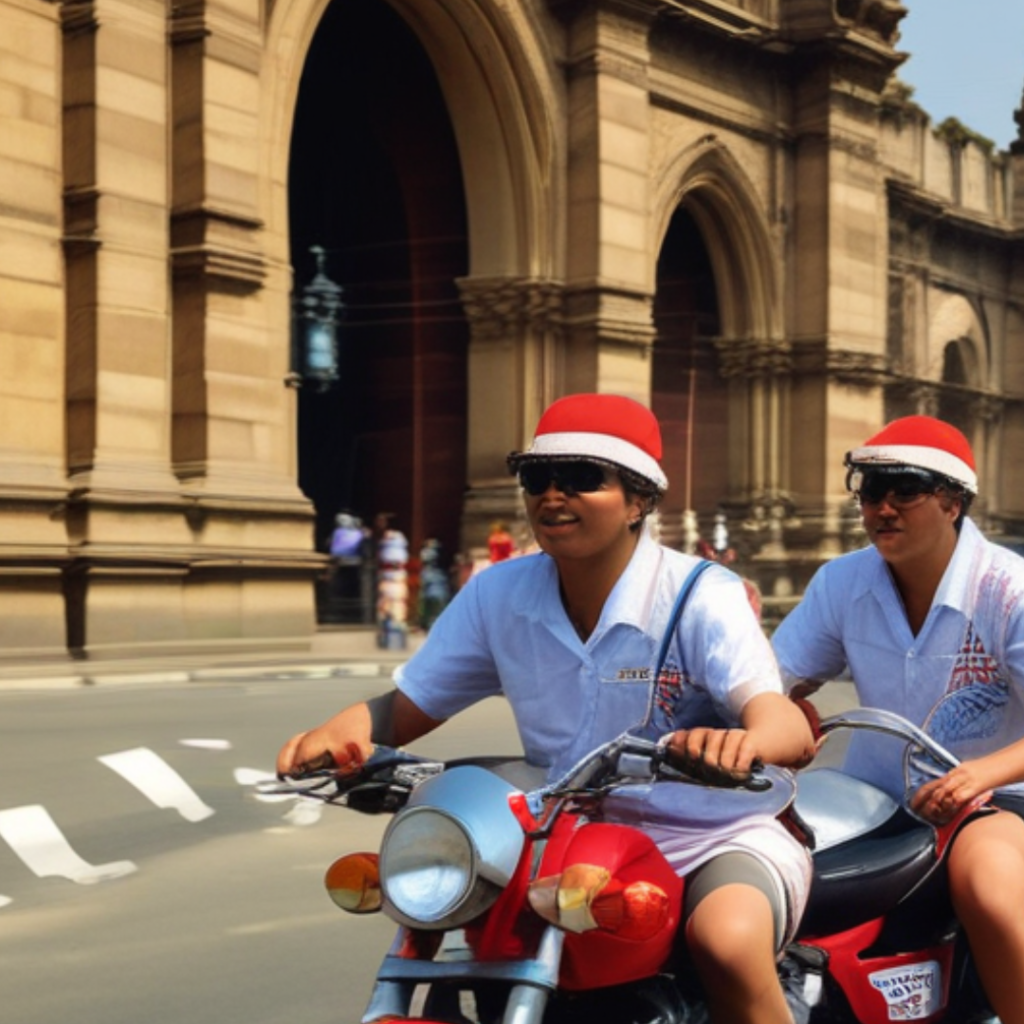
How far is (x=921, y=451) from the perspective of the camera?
3.88 meters

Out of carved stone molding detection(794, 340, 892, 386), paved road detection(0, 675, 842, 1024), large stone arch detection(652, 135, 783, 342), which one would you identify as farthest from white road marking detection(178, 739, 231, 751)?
carved stone molding detection(794, 340, 892, 386)

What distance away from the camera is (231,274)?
682 inches

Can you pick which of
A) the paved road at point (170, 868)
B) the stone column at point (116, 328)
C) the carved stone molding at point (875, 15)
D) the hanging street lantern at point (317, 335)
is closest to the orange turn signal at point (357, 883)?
the paved road at point (170, 868)

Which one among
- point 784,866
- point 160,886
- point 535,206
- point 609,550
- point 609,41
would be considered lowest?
point 160,886

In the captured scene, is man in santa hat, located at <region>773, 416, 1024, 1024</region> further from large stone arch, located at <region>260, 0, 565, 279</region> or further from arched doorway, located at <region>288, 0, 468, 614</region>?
arched doorway, located at <region>288, 0, 468, 614</region>

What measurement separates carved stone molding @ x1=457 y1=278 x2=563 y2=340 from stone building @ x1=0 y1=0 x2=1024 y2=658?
41mm

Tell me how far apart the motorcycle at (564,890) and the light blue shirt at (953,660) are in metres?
0.53

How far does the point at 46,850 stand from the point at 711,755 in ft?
18.3

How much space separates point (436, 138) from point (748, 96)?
5.94 meters

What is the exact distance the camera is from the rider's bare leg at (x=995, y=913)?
130 inches

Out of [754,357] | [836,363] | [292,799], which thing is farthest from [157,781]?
[836,363]

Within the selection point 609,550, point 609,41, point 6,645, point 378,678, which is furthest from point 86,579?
point 609,550

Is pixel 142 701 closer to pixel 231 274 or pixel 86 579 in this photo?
pixel 86 579

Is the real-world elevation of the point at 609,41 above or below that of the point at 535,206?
above
